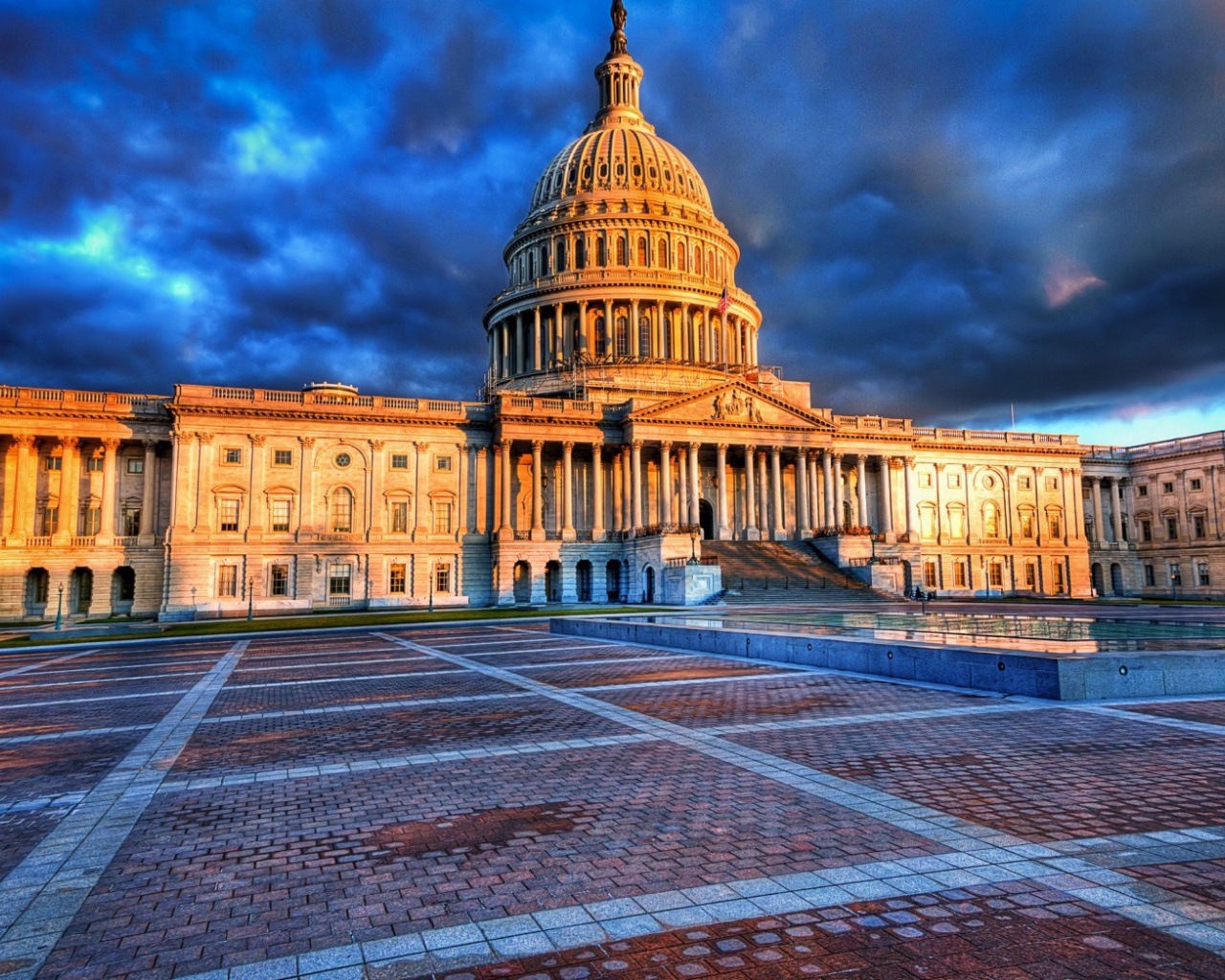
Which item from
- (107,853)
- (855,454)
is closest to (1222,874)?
(107,853)

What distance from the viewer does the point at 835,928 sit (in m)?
5.32

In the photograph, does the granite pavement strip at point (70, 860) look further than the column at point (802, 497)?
No

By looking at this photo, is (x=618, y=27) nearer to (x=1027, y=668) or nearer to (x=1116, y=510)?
(x=1116, y=510)

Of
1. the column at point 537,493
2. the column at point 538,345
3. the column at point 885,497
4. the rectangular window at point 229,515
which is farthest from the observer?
the column at point 538,345

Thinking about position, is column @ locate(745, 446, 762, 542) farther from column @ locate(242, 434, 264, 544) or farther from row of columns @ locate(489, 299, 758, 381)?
column @ locate(242, 434, 264, 544)

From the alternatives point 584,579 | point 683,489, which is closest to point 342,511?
point 584,579

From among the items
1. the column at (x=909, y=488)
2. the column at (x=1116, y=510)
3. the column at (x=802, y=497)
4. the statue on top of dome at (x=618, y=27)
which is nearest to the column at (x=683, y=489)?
the column at (x=802, y=497)

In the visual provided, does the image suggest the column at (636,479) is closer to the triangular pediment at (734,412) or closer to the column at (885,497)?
the triangular pediment at (734,412)

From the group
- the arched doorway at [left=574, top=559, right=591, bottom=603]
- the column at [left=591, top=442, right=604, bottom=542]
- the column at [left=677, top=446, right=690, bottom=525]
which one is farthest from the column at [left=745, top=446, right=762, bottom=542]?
the arched doorway at [left=574, top=559, right=591, bottom=603]

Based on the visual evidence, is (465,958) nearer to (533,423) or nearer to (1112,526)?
(533,423)

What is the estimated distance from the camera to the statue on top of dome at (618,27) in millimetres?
118312

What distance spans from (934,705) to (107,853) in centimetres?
1199

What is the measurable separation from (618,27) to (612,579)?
88.1m

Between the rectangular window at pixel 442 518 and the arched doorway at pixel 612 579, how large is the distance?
13.7 metres
